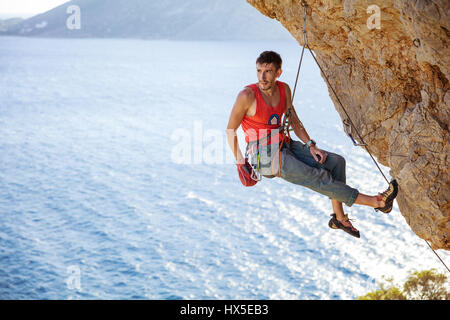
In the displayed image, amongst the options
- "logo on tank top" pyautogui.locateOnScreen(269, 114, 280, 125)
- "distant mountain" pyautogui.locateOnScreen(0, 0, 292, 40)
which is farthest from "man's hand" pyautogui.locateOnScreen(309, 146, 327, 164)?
"distant mountain" pyautogui.locateOnScreen(0, 0, 292, 40)

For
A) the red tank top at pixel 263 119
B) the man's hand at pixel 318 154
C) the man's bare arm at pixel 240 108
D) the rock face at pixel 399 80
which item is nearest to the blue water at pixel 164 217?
the rock face at pixel 399 80

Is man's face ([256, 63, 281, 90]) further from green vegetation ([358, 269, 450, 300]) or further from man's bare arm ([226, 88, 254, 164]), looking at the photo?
green vegetation ([358, 269, 450, 300])

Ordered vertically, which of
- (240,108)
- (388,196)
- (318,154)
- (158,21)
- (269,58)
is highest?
(269,58)

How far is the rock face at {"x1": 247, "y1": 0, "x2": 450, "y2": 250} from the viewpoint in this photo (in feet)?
19.6

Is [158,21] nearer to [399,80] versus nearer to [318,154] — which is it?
[399,80]

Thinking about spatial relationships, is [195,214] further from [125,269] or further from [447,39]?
[447,39]

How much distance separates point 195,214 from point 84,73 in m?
72.4

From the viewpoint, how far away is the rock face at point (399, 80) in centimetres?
598

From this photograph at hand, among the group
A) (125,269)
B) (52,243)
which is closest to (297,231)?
(125,269)

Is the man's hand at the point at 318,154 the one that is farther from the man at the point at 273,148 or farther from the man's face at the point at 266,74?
the man's face at the point at 266,74

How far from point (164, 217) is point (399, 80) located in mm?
43457

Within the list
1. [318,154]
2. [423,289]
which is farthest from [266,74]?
[423,289]

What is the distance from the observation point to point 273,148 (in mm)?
6395

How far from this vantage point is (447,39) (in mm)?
5527
